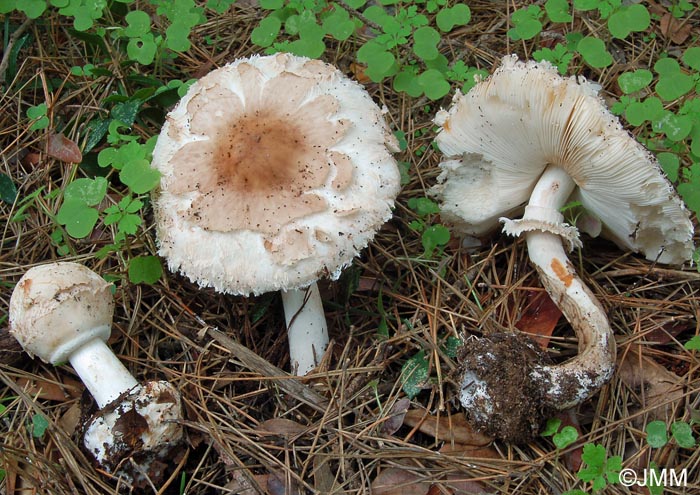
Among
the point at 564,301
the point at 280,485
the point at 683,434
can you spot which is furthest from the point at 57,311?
the point at 683,434

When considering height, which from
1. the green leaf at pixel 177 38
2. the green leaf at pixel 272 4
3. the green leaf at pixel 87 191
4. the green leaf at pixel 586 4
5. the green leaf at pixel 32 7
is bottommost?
the green leaf at pixel 87 191

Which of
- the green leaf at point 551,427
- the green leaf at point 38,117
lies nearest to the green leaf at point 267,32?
the green leaf at point 38,117

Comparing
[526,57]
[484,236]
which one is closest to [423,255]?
[484,236]

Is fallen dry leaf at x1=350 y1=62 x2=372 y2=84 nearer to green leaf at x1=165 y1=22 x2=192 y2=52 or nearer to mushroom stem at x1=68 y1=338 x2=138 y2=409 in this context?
green leaf at x1=165 y1=22 x2=192 y2=52

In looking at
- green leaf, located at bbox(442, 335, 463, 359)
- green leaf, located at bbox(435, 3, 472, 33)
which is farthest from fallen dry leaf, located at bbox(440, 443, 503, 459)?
green leaf, located at bbox(435, 3, 472, 33)

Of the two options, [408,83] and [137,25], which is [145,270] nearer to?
[137,25]

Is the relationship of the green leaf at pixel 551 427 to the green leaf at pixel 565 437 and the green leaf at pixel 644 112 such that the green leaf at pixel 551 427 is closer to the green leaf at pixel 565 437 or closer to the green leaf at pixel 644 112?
the green leaf at pixel 565 437

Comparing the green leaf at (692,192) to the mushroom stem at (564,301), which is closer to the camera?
the mushroom stem at (564,301)
